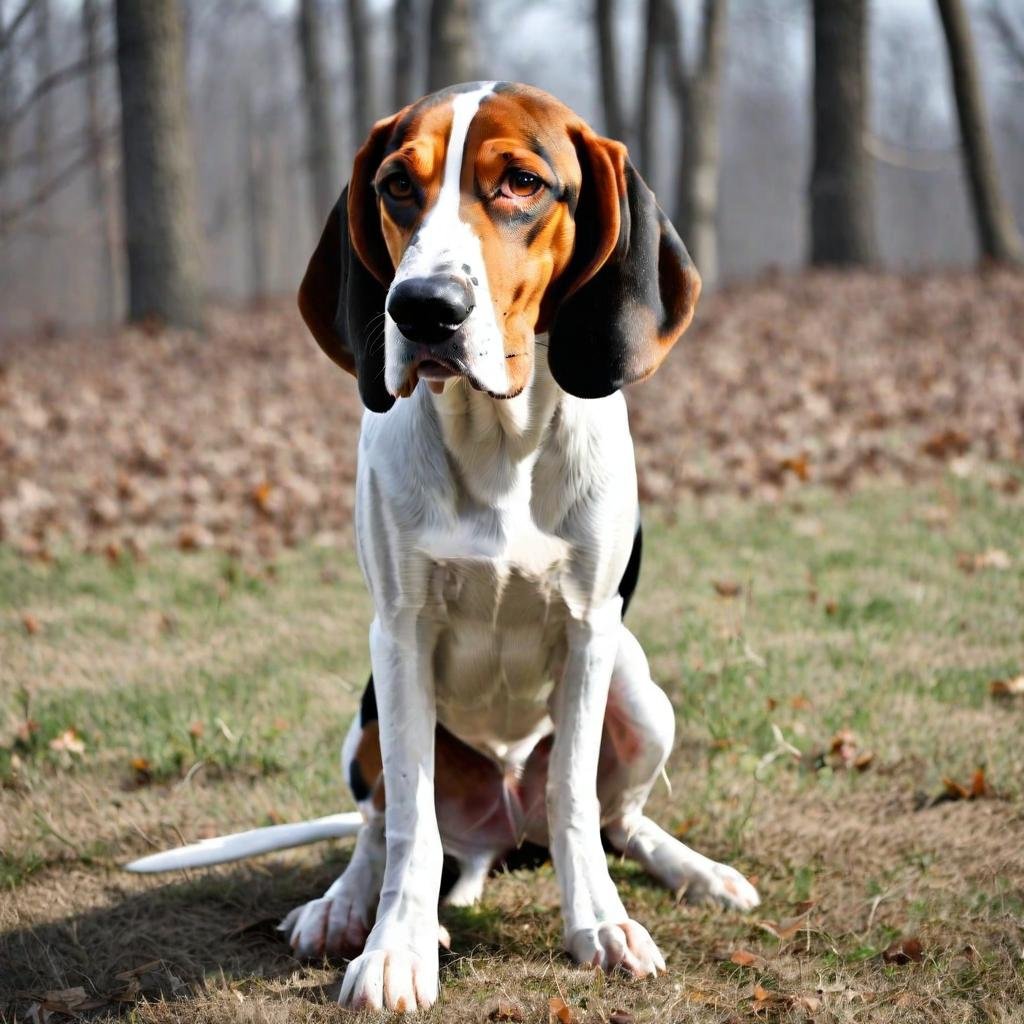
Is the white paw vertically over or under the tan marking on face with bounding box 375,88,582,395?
under

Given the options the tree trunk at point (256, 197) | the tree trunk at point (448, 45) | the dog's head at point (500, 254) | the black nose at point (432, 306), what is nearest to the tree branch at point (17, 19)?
the dog's head at point (500, 254)


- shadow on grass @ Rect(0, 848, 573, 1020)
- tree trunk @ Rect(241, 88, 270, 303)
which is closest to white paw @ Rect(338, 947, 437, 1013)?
shadow on grass @ Rect(0, 848, 573, 1020)

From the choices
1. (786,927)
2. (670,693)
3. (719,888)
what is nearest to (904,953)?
(786,927)

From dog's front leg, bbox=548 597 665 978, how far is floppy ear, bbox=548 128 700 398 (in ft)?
1.87

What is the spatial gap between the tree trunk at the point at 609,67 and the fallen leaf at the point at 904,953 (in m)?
16.8

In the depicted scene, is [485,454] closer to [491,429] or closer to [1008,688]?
[491,429]

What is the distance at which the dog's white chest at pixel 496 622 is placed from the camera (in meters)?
2.72

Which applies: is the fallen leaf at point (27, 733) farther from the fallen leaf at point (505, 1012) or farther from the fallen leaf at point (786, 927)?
the fallen leaf at point (786, 927)

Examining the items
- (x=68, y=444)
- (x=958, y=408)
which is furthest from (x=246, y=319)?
(x=958, y=408)

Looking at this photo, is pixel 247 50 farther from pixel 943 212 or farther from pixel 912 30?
pixel 943 212

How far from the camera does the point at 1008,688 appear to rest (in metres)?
4.50

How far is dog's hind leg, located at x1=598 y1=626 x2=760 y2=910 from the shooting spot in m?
3.18

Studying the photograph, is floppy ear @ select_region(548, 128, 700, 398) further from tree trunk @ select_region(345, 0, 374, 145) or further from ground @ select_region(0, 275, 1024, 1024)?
tree trunk @ select_region(345, 0, 374, 145)

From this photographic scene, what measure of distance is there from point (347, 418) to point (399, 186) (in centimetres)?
726
